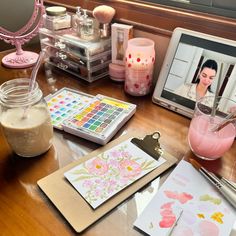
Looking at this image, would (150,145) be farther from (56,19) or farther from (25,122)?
(56,19)

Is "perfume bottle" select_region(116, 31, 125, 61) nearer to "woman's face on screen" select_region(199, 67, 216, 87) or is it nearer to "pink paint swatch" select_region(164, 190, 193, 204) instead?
"woman's face on screen" select_region(199, 67, 216, 87)

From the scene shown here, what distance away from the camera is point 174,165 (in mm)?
589

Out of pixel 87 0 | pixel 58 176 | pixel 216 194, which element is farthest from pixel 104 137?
pixel 87 0

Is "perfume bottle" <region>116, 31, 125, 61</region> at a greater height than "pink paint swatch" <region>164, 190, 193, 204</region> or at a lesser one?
greater

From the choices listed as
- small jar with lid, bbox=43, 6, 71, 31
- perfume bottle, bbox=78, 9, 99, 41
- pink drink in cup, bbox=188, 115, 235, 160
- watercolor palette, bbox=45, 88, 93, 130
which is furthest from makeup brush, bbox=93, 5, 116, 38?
pink drink in cup, bbox=188, 115, 235, 160

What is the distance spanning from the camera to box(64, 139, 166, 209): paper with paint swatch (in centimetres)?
52

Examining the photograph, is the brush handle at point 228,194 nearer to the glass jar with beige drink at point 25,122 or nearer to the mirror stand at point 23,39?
the glass jar with beige drink at point 25,122

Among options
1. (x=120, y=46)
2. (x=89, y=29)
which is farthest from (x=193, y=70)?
(x=89, y=29)

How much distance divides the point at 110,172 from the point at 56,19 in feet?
2.05

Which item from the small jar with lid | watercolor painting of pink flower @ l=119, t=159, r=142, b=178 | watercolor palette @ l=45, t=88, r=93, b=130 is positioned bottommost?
watercolor palette @ l=45, t=88, r=93, b=130

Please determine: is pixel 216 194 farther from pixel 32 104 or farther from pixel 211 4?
pixel 211 4

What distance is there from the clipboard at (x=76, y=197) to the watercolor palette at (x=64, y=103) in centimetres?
16

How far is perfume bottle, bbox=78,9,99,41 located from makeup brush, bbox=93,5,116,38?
0.02 m

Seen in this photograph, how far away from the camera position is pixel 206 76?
71cm
